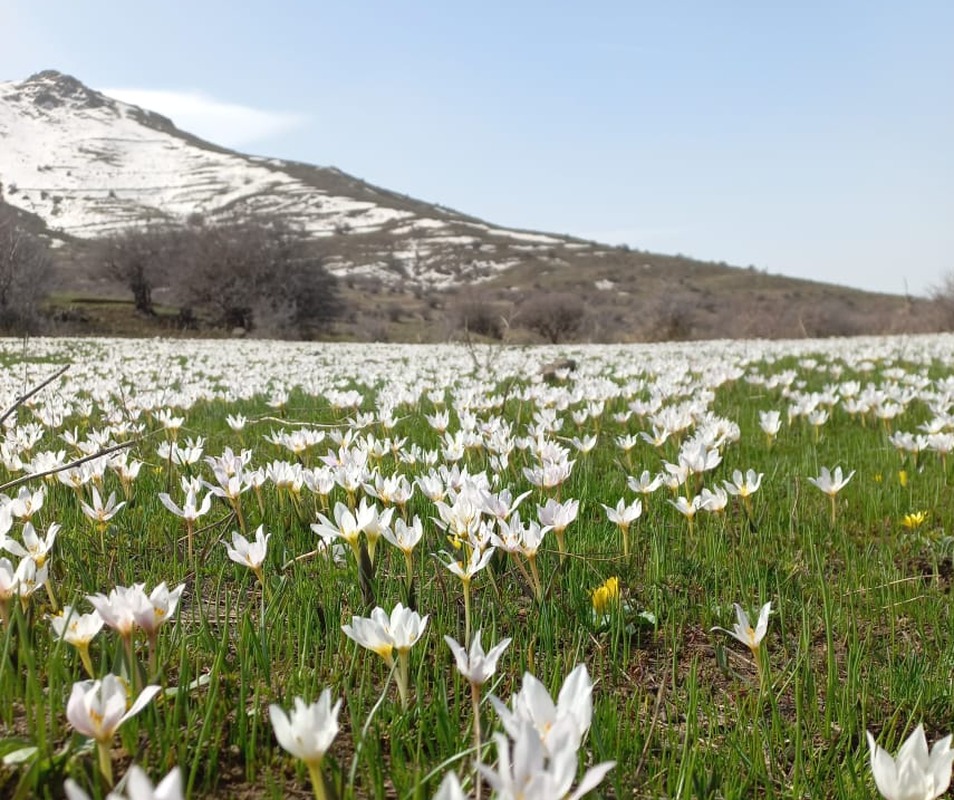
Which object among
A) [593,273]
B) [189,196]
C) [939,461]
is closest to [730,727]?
[939,461]

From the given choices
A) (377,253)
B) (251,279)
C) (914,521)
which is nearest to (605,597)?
(914,521)

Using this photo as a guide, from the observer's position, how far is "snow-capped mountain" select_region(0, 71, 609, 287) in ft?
320

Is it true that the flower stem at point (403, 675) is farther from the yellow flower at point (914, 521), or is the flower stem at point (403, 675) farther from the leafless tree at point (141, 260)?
the leafless tree at point (141, 260)

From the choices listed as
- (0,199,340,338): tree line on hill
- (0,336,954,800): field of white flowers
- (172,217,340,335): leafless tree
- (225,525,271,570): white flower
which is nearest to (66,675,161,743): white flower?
(0,336,954,800): field of white flowers

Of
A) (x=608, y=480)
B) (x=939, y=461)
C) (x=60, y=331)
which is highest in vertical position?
(x=939, y=461)

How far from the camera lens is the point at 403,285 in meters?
78.3

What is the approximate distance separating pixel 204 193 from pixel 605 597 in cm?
13928

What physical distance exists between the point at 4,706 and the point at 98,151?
6721 inches

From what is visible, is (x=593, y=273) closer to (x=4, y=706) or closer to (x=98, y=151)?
(x=4, y=706)

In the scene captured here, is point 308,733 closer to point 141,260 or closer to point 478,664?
point 478,664

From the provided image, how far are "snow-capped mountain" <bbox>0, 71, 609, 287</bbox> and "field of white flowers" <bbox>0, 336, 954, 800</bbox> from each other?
265 ft

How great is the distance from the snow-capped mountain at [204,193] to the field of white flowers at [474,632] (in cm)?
8087

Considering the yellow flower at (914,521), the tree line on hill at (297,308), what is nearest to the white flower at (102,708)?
the yellow flower at (914,521)

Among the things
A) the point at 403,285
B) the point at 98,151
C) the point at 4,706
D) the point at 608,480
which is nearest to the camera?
the point at 4,706
